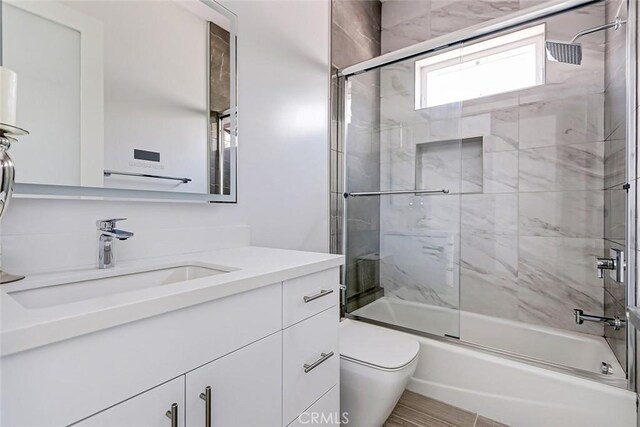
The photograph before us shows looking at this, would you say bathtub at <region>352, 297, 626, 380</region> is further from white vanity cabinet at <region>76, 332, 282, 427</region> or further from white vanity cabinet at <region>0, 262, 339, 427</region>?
white vanity cabinet at <region>76, 332, 282, 427</region>

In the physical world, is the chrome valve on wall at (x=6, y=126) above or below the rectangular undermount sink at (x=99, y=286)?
above

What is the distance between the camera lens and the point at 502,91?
7.17ft

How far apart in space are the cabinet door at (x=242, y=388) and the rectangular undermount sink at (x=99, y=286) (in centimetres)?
30

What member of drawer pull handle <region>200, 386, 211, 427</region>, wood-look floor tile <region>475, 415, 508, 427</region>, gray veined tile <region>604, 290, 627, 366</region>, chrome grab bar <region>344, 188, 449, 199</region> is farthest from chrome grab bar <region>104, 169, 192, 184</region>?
gray veined tile <region>604, 290, 627, 366</region>

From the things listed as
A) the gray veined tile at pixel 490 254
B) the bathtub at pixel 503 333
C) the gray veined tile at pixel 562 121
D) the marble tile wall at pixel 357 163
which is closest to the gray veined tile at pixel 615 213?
the gray veined tile at pixel 562 121

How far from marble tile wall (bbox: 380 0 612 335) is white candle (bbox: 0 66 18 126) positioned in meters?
1.97

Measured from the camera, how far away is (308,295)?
0.97 meters

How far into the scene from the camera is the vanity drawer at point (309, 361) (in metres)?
0.90

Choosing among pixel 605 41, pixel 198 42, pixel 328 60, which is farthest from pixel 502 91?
pixel 198 42

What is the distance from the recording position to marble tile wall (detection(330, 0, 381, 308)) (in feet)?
7.10

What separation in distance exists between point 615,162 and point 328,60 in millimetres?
1754

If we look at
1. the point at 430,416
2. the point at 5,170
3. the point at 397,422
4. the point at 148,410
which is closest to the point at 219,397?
the point at 148,410

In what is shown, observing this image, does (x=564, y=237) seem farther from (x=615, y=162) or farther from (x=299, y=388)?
(x=299, y=388)

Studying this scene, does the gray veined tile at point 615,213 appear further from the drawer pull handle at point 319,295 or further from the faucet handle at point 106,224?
the faucet handle at point 106,224
